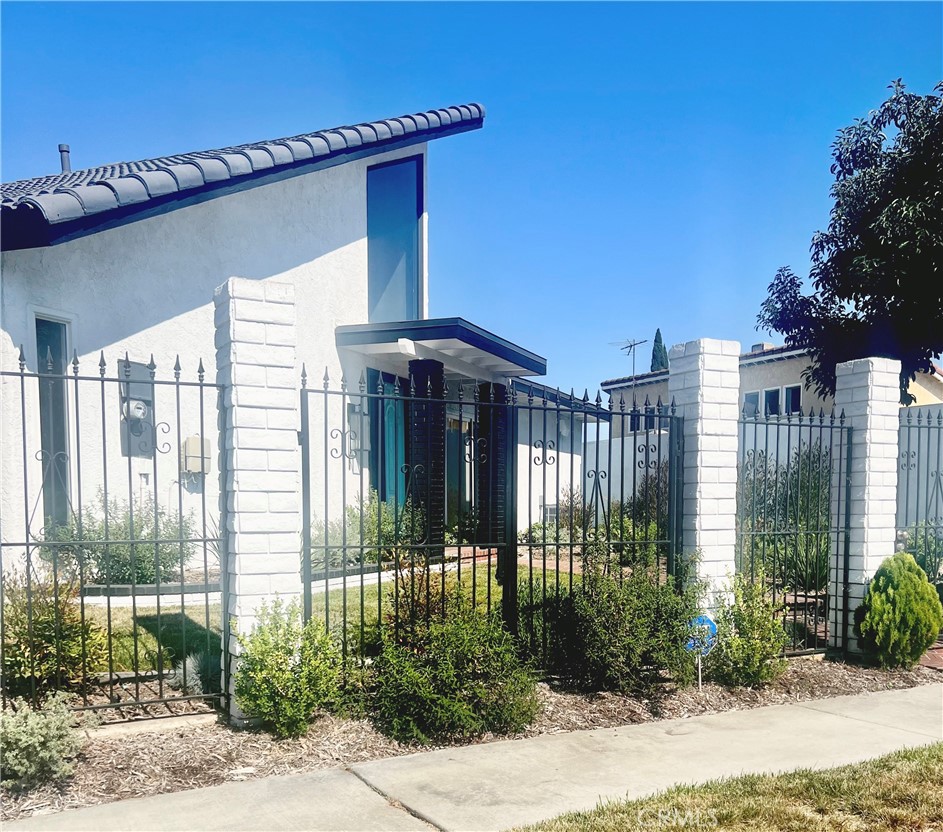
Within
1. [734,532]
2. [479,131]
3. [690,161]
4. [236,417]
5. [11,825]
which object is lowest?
[11,825]

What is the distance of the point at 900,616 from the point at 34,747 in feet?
22.7

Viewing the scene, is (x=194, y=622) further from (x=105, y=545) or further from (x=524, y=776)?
(x=524, y=776)

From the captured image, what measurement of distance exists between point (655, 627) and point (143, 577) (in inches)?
214

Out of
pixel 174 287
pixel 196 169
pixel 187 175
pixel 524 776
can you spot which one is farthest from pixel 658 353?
pixel 524 776

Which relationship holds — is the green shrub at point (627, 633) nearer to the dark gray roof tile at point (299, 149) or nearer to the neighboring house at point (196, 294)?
the neighboring house at point (196, 294)

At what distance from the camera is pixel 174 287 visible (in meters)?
8.50

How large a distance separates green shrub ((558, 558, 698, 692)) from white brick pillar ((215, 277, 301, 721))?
2.26 m

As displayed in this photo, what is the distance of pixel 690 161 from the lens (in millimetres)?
10430

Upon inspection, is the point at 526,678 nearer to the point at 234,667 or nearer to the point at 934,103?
the point at 234,667

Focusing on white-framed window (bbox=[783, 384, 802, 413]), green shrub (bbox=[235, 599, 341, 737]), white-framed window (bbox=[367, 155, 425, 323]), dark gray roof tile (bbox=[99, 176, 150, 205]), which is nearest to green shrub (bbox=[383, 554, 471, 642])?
green shrub (bbox=[235, 599, 341, 737])

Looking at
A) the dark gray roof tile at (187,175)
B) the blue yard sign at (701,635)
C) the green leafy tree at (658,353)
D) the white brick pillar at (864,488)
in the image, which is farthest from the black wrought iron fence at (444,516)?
the green leafy tree at (658,353)

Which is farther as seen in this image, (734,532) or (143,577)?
(143,577)

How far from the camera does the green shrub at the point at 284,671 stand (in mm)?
4406

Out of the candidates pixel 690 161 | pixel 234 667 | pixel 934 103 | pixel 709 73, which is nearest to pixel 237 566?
Answer: pixel 234 667
